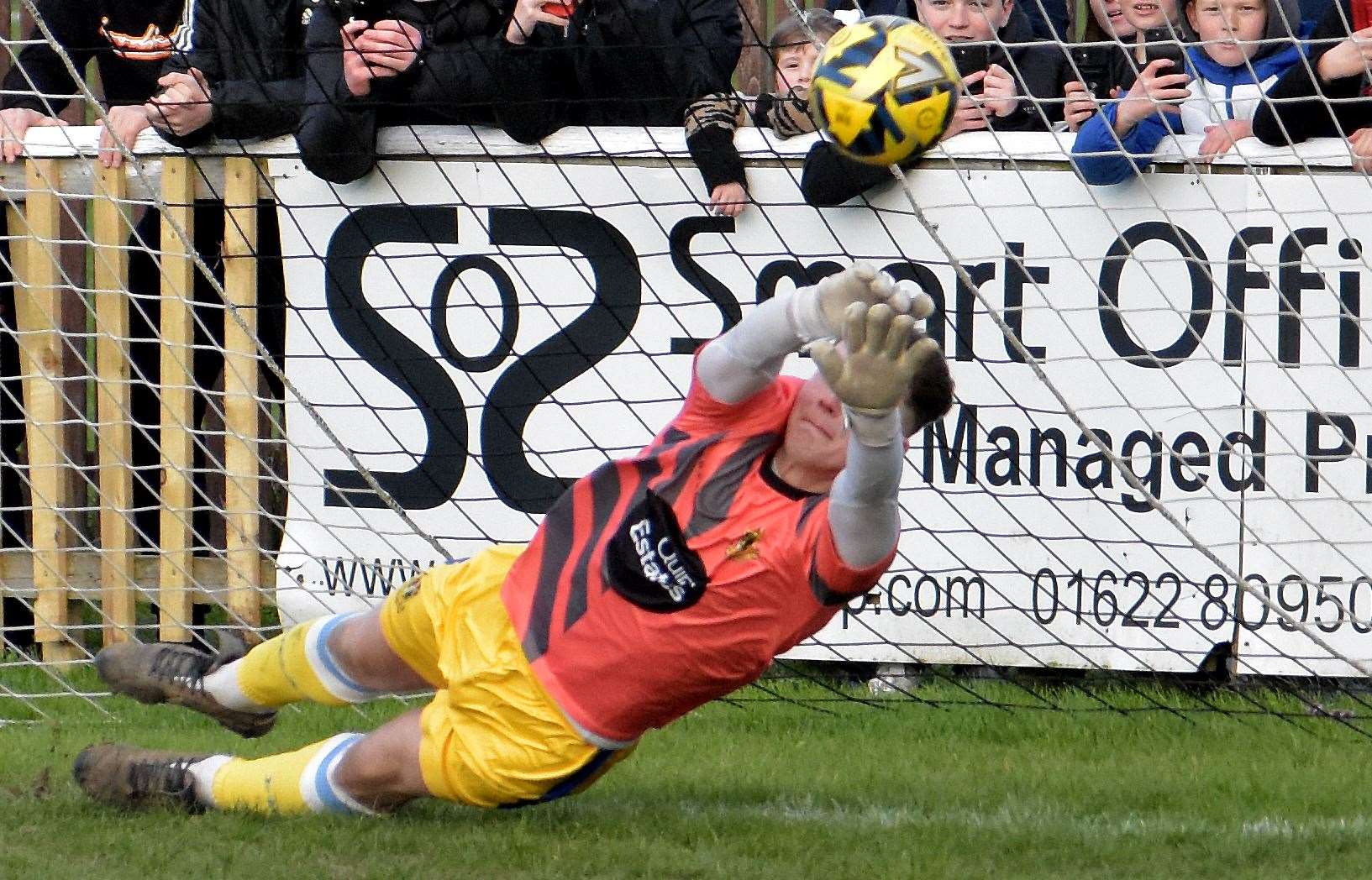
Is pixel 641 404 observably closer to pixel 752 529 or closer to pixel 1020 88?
pixel 1020 88

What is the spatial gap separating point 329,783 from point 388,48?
2451 millimetres

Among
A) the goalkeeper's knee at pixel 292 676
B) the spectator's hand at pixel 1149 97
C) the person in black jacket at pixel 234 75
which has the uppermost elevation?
the person in black jacket at pixel 234 75

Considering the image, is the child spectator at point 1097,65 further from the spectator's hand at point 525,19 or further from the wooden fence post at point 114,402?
the wooden fence post at point 114,402

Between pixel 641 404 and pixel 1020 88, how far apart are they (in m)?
1.55

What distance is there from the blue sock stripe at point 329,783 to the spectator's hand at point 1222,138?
2935 millimetres

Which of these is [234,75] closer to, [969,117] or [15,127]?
[15,127]

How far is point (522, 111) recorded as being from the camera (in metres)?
5.46

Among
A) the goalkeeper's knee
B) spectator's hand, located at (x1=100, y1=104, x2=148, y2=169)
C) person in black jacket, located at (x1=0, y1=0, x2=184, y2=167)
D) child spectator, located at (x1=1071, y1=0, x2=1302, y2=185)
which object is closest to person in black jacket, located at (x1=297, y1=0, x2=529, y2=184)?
spectator's hand, located at (x1=100, y1=104, x2=148, y2=169)

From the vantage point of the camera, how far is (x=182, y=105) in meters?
5.51

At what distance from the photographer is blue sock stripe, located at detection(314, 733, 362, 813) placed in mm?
3971

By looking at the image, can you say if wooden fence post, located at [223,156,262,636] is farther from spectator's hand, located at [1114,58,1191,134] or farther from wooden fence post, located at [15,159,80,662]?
spectator's hand, located at [1114,58,1191,134]

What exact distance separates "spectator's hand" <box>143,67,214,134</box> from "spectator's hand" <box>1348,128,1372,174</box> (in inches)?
133

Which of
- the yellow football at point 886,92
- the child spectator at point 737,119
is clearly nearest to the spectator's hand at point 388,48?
the child spectator at point 737,119

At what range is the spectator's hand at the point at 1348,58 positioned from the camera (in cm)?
485
